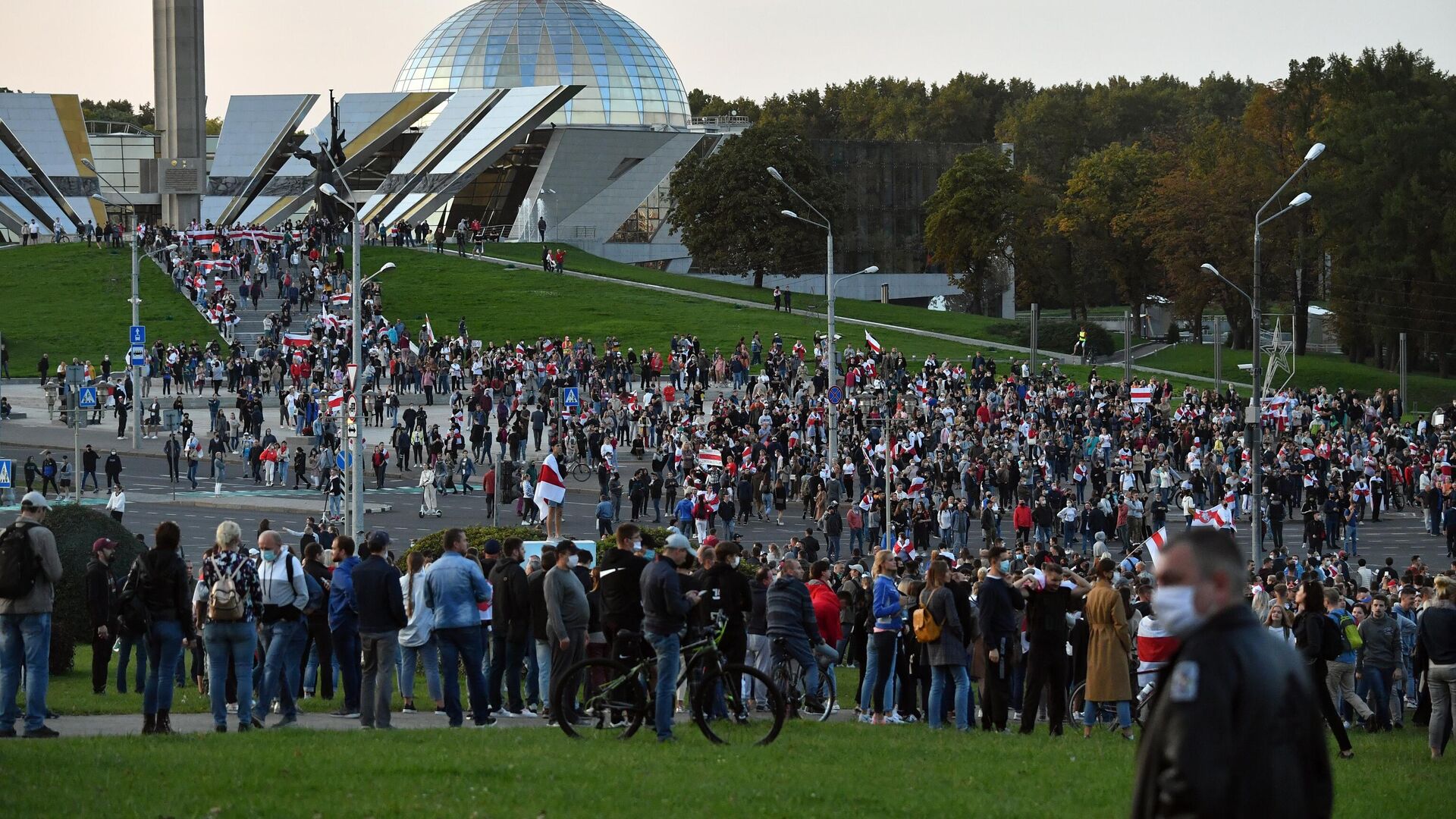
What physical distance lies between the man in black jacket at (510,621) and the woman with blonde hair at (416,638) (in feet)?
1.45

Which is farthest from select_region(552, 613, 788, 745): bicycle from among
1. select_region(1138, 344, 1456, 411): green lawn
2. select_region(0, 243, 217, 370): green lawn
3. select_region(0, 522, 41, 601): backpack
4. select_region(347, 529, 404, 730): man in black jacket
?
select_region(1138, 344, 1456, 411): green lawn

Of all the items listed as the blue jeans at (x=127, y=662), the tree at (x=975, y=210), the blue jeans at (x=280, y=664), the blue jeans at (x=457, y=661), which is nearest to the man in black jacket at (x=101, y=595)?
the blue jeans at (x=127, y=662)

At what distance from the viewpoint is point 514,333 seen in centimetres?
5625

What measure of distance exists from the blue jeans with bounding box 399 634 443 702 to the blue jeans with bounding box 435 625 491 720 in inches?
9.7

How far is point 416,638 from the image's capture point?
38.9ft

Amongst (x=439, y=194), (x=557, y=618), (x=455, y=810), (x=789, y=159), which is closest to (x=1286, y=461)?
(x=557, y=618)

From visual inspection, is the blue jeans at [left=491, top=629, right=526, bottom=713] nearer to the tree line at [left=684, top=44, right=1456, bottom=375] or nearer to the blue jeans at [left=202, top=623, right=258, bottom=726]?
the blue jeans at [left=202, top=623, right=258, bottom=726]

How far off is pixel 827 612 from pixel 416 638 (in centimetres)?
330

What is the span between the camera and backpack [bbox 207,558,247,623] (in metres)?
10.4

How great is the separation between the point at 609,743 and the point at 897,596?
3260 millimetres

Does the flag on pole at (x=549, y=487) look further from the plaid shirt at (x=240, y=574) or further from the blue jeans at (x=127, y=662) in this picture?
the plaid shirt at (x=240, y=574)

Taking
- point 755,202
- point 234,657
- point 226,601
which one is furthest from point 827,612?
point 755,202

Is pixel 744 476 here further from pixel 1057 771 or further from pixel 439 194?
pixel 439 194

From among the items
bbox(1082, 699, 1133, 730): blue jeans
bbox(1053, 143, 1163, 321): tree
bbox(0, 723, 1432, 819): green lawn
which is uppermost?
bbox(1053, 143, 1163, 321): tree
